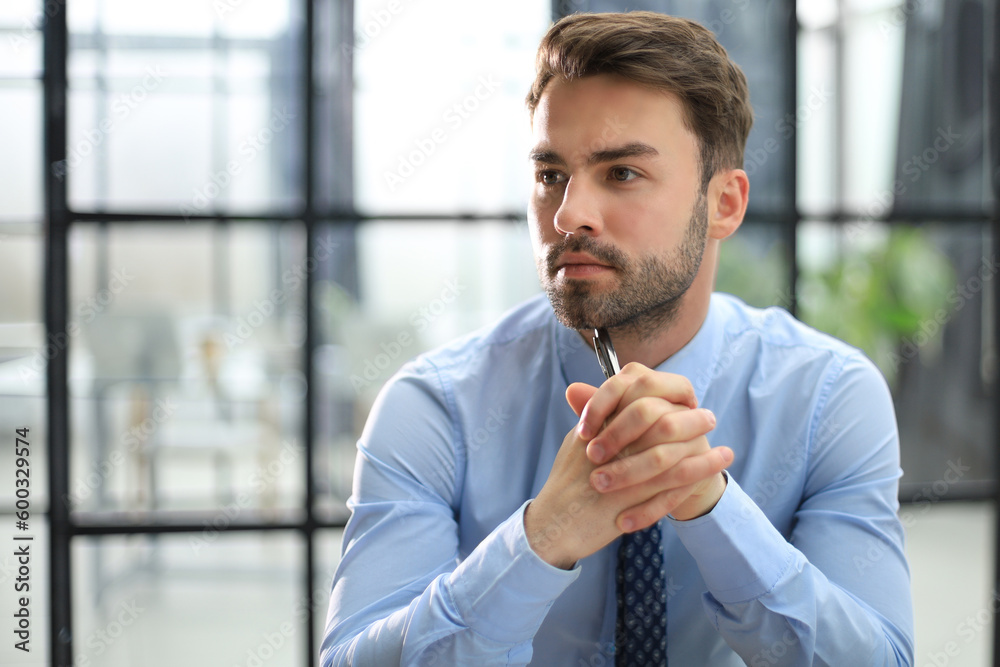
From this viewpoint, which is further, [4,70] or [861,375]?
[4,70]

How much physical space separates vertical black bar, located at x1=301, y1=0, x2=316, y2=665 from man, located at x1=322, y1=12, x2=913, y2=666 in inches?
23.4

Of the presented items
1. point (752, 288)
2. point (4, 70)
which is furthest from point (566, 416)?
point (4, 70)

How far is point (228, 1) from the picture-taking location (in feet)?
5.58

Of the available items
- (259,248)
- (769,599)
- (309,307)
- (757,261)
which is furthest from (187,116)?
(769,599)

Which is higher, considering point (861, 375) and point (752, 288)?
point (752, 288)

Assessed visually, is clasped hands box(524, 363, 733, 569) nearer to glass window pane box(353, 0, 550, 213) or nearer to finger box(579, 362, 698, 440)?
finger box(579, 362, 698, 440)

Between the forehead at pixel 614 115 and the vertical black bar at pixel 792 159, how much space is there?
85 cm

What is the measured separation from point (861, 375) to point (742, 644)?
495mm

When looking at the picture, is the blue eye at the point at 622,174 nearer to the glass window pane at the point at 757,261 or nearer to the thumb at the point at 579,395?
the thumb at the point at 579,395

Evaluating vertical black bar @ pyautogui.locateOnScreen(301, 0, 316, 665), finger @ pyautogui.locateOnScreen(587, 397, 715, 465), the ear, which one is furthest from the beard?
vertical black bar @ pyautogui.locateOnScreen(301, 0, 316, 665)

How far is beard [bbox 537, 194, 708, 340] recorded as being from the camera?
1093mm

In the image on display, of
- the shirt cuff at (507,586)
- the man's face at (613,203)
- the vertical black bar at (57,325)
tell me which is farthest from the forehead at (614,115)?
the vertical black bar at (57,325)

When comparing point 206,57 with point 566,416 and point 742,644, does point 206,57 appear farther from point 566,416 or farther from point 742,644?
point 742,644

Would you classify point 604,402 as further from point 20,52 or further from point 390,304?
point 20,52
